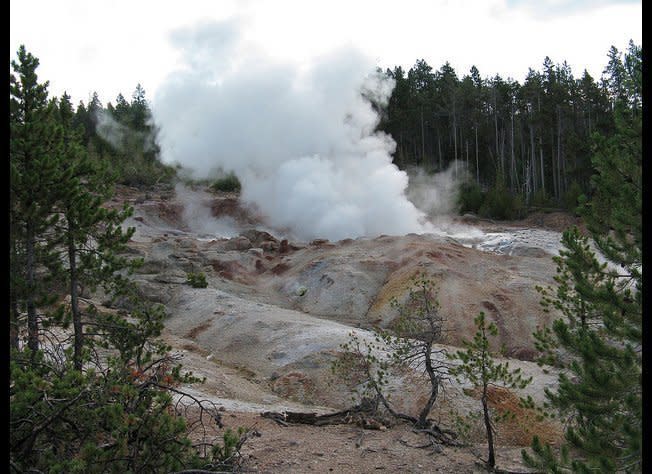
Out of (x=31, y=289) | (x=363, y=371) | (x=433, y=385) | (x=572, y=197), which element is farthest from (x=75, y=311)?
(x=572, y=197)

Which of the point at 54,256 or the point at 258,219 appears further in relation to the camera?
the point at 258,219

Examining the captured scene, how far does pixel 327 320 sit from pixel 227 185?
86.3 feet

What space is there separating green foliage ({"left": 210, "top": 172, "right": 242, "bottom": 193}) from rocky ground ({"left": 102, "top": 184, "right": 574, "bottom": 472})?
31.4 feet

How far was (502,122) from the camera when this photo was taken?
167ft

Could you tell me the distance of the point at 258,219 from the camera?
35594 millimetres

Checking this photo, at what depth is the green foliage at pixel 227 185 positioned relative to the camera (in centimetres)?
4162

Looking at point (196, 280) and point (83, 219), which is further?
point (196, 280)

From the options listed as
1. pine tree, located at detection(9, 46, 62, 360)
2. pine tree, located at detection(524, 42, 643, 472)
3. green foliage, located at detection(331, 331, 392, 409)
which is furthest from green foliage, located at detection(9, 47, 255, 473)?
pine tree, located at detection(524, 42, 643, 472)

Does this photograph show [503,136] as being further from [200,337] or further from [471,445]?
[471,445]

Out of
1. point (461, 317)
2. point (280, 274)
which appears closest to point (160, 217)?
point (280, 274)

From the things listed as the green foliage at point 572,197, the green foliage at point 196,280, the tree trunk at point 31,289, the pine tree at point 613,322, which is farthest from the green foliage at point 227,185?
the pine tree at point 613,322

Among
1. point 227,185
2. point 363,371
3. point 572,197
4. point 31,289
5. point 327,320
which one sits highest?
point 227,185

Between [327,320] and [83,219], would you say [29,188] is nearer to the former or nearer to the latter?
[83,219]
